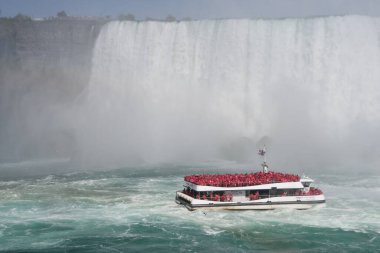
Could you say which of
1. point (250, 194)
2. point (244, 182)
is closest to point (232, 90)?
point (244, 182)

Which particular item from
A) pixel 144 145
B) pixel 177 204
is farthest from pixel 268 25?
pixel 177 204

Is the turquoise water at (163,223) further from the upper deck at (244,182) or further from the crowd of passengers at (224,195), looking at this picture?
the upper deck at (244,182)

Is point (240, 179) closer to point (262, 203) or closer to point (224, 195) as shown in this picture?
point (224, 195)

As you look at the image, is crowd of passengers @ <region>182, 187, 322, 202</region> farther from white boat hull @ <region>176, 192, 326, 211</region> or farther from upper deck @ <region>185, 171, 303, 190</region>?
upper deck @ <region>185, 171, 303, 190</region>

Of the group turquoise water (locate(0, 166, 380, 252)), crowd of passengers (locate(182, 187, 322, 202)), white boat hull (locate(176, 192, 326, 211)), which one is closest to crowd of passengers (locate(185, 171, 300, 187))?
crowd of passengers (locate(182, 187, 322, 202))

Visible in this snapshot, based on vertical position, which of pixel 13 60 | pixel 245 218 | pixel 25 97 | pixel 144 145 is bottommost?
pixel 245 218

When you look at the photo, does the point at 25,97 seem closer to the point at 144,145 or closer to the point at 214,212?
the point at 144,145
